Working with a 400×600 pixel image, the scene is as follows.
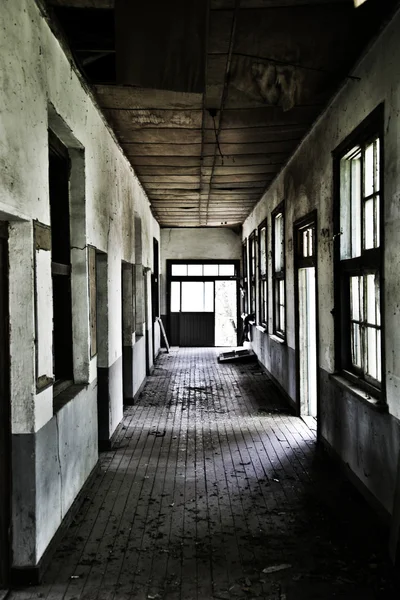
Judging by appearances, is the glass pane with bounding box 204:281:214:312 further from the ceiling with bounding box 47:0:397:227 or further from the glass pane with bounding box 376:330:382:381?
the glass pane with bounding box 376:330:382:381

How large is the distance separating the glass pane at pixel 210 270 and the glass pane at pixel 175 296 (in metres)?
0.81

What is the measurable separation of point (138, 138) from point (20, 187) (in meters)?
3.46

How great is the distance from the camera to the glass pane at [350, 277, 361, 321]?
179 inches

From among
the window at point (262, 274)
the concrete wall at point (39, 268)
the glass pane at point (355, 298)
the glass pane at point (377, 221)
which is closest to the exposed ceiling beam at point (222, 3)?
the concrete wall at point (39, 268)

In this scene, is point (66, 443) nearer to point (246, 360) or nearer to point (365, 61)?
point (365, 61)

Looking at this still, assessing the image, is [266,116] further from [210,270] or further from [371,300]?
[210,270]

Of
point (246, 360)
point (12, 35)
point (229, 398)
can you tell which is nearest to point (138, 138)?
point (12, 35)

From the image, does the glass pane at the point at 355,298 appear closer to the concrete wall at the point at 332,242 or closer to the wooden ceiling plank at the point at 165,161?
the concrete wall at the point at 332,242

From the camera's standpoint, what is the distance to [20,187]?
280 centimetres

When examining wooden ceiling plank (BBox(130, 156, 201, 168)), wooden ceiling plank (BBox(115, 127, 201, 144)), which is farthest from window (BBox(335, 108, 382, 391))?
wooden ceiling plank (BBox(130, 156, 201, 168))

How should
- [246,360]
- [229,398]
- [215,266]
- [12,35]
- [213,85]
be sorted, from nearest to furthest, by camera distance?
1. [12,35]
2. [213,85]
3. [229,398]
4. [246,360]
5. [215,266]

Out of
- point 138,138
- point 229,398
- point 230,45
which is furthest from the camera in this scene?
point 229,398

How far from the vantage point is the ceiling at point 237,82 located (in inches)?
140

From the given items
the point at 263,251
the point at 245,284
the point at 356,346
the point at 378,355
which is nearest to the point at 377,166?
the point at 378,355
